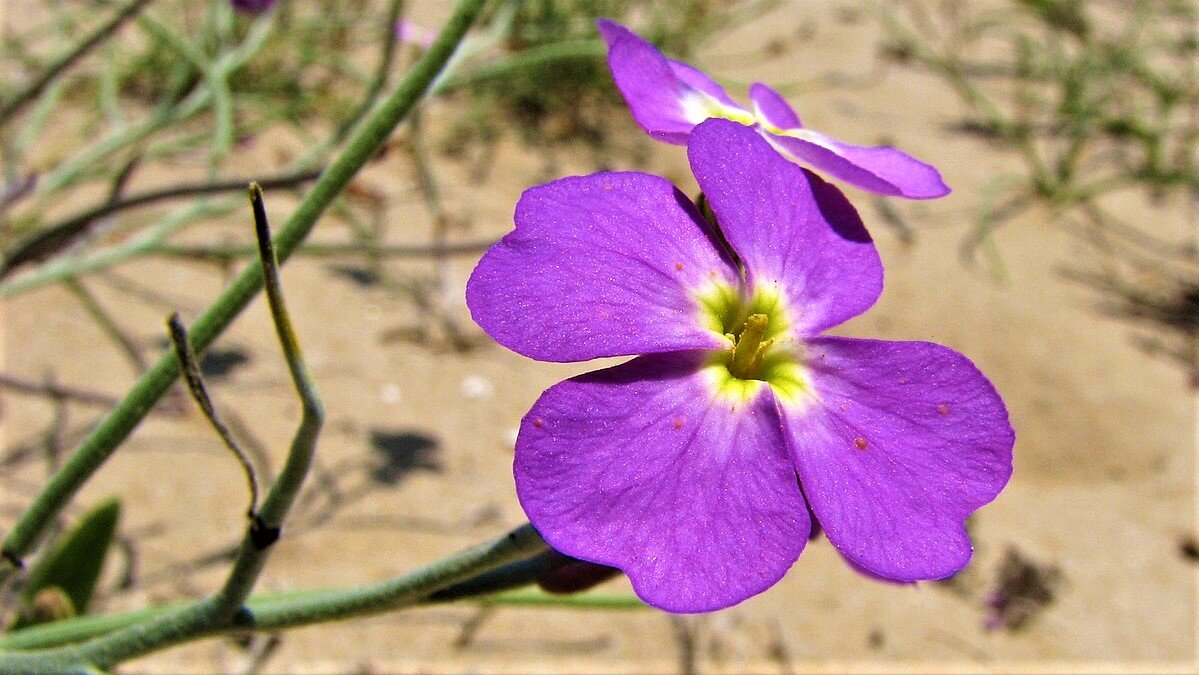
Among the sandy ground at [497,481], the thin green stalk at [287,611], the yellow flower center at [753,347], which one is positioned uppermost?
the yellow flower center at [753,347]

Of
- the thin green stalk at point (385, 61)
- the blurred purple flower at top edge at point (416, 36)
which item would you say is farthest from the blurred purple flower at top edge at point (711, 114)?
the blurred purple flower at top edge at point (416, 36)

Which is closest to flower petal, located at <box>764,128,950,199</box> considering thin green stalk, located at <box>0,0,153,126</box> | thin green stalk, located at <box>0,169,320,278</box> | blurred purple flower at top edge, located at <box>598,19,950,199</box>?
blurred purple flower at top edge, located at <box>598,19,950,199</box>

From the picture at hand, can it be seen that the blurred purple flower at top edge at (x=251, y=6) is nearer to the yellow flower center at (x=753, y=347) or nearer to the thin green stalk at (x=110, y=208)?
the thin green stalk at (x=110, y=208)

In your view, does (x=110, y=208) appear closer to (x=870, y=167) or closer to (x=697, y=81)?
(x=697, y=81)

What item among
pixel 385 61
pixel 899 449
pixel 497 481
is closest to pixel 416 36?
pixel 497 481

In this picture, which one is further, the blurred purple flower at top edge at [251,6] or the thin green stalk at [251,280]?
the blurred purple flower at top edge at [251,6]

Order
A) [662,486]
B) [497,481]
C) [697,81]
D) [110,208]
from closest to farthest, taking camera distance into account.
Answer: [662,486] < [697,81] < [110,208] < [497,481]

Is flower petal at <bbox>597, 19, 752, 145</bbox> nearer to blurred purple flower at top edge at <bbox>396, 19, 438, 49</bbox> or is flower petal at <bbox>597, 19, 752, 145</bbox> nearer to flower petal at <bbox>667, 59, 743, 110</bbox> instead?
flower petal at <bbox>667, 59, 743, 110</bbox>
